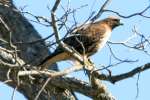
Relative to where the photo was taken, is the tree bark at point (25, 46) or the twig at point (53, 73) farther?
the tree bark at point (25, 46)

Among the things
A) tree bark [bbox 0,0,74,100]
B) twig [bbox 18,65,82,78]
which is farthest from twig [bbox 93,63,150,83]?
tree bark [bbox 0,0,74,100]

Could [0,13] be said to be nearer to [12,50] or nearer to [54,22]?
[12,50]

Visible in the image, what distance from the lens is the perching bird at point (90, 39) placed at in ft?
22.1

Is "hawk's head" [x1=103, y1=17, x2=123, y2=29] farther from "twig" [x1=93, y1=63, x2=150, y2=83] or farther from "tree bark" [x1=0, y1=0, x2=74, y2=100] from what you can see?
"twig" [x1=93, y1=63, x2=150, y2=83]

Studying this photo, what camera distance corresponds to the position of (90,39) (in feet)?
24.7

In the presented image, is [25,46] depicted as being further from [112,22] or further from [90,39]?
[112,22]

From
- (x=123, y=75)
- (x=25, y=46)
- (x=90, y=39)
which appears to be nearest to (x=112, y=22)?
(x=90, y=39)

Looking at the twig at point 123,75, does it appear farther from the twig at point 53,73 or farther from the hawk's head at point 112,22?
the hawk's head at point 112,22

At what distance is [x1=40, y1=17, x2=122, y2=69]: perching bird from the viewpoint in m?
6.73

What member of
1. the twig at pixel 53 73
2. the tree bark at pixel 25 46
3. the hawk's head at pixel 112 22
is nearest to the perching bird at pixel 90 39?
the hawk's head at pixel 112 22

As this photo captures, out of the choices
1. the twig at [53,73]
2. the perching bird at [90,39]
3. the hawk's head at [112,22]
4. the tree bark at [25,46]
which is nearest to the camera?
the twig at [53,73]

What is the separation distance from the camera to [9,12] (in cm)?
768

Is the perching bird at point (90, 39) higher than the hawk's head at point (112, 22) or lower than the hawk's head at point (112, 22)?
lower

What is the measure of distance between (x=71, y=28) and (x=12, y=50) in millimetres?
576
